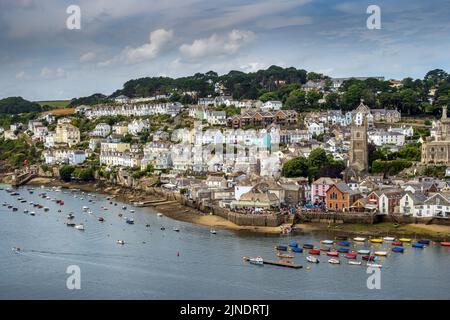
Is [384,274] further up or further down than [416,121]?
further down

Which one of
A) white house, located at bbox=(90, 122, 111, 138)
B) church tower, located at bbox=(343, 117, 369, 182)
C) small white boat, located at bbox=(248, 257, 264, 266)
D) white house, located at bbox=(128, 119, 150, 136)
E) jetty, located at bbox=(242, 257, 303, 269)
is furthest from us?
white house, located at bbox=(90, 122, 111, 138)

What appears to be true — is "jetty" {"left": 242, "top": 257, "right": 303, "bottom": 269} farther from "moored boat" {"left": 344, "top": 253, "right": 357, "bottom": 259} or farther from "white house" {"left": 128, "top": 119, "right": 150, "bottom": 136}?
"white house" {"left": 128, "top": 119, "right": 150, "bottom": 136}

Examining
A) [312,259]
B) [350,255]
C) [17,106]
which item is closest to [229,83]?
[17,106]

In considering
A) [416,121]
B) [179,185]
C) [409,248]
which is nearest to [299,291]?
[409,248]

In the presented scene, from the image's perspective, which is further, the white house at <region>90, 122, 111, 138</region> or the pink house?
the white house at <region>90, 122, 111, 138</region>

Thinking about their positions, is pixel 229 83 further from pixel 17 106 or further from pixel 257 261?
pixel 257 261

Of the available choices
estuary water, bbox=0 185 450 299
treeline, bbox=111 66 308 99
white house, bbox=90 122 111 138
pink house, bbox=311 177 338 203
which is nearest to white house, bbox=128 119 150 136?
white house, bbox=90 122 111 138
